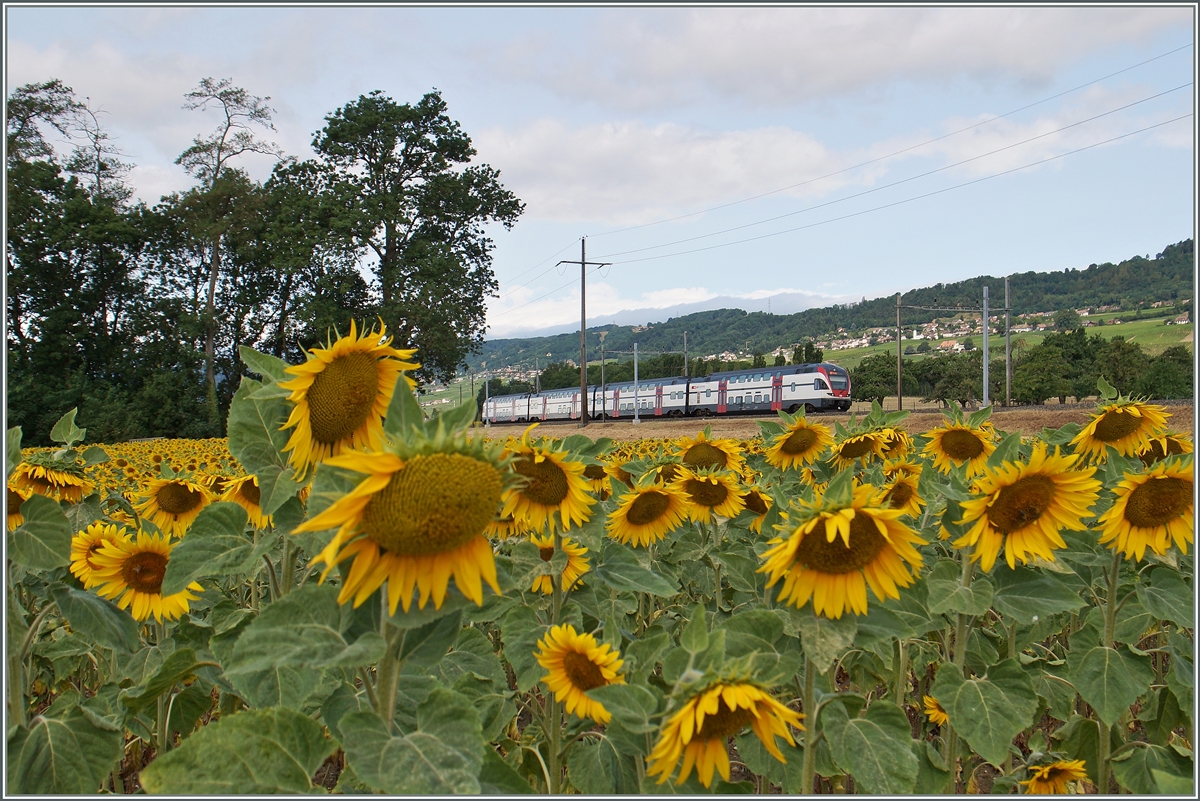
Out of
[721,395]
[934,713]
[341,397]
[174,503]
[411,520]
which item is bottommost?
[721,395]

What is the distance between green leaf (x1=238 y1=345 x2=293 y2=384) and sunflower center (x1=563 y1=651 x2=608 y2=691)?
0.94 metres

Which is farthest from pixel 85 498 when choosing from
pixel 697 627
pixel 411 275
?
pixel 411 275

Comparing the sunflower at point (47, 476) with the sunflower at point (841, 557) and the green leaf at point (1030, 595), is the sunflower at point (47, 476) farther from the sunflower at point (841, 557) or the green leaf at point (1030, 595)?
the green leaf at point (1030, 595)

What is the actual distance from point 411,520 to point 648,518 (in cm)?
204

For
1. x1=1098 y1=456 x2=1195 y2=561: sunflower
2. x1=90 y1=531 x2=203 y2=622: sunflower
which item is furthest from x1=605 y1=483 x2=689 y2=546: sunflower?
x1=90 y1=531 x2=203 y2=622: sunflower

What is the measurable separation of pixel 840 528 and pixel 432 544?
83 cm

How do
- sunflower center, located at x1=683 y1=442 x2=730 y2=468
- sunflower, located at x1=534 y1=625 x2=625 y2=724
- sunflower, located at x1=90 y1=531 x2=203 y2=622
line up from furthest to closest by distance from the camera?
sunflower center, located at x1=683 y1=442 x2=730 y2=468 < sunflower, located at x1=90 y1=531 x2=203 y2=622 < sunflower, located at x1=534 y1=625 x2=625 y2=724

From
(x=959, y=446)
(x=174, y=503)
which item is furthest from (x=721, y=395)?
(x=174, y=503)

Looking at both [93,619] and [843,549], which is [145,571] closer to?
[93,619]

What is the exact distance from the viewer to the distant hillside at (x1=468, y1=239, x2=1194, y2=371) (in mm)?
47984

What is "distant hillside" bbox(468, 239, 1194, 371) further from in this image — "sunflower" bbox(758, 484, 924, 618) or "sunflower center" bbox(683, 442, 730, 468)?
"sunflower" bbox(758, 484, 924, 618)

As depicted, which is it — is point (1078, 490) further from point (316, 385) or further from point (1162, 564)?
point (316, 385)

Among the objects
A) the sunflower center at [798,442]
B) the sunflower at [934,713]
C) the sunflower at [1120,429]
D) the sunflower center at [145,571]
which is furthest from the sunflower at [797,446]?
the sunflower center at [145,571]

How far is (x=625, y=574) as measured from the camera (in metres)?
2.01
